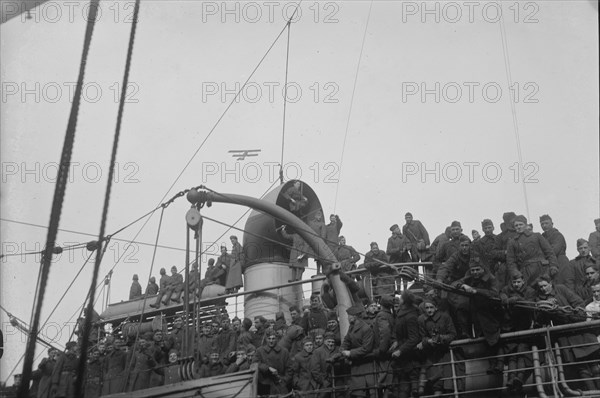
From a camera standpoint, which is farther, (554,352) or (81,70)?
(554,352)

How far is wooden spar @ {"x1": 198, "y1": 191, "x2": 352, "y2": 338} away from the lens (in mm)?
12867

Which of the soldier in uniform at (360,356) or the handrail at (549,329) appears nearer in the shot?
the handrail at (549,329)

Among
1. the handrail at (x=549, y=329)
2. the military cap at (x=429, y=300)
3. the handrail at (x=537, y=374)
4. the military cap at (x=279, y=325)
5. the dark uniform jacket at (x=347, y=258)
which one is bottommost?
the handrail at (x=537, y=374)

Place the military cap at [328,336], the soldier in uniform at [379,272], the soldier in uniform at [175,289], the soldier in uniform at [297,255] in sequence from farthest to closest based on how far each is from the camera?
A: the soldier in uniform at [175,289], the soldier in uniform at [297,255], the soldier in uniform at [379,272], the military cap at [328,336]

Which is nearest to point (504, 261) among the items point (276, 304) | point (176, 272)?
point (276, 304)

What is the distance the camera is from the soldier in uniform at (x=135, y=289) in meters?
20.8

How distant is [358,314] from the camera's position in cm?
1191

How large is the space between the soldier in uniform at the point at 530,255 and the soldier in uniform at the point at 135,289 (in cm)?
1154

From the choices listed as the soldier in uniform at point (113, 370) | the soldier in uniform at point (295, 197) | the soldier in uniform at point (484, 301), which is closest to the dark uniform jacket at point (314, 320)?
the soldier in uniform at point (113, 370)

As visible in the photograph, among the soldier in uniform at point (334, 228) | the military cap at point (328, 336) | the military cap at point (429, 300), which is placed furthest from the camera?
the soldier in uniform at point (334, 228)

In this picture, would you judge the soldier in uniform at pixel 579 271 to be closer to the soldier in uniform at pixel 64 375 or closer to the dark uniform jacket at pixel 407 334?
the dark uniform jacket at pixel 407 334

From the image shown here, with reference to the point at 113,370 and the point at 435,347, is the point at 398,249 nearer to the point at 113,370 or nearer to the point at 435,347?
the point at 435,347

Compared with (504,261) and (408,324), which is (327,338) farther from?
(504,261)

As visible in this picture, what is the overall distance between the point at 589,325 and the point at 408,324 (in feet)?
7.49
